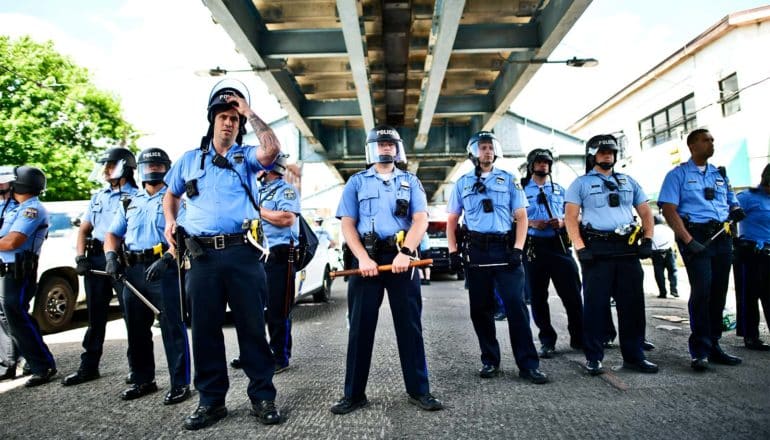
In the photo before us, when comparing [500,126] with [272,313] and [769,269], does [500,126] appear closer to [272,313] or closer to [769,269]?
[769,269]

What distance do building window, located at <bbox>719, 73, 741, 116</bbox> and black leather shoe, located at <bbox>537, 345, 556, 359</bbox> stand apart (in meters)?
15.5

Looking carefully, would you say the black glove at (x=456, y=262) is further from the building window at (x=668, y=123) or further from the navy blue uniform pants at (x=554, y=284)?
the building window at (x=668, y=123)

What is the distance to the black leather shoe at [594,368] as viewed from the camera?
4.41m

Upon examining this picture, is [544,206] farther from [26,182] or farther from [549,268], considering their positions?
[26,182]

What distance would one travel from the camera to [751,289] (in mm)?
5426

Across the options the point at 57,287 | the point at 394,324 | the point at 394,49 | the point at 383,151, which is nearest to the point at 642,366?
the point at 394,324

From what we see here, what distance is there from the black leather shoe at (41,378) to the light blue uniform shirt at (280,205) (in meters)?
2.40

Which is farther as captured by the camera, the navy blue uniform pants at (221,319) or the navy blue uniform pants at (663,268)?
the navy blue uniform pants at (663,268)

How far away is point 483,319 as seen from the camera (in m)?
4.62

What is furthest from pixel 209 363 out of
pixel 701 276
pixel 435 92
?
pixel 435 92

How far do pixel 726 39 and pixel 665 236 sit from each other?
11.3 m

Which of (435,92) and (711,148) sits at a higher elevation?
(435,92)

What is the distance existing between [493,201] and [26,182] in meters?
4.65

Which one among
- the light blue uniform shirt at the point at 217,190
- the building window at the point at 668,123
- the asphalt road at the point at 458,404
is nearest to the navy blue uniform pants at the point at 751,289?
the asphalt road at the point at 458,404
